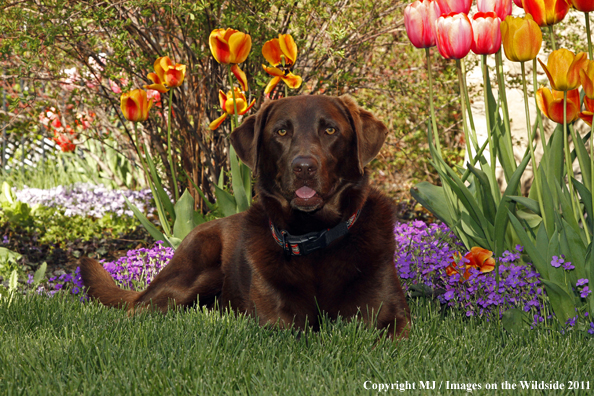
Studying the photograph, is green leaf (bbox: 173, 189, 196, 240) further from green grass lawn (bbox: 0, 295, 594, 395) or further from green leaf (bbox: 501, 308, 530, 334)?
green leaf (bbox: 501, 308, 530, 334)

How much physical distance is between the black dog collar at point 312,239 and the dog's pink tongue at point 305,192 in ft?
0.73

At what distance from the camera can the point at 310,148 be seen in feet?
9.33

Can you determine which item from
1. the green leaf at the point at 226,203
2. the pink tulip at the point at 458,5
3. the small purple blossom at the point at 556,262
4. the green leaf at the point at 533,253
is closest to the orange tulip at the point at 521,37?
the pink tulip at the point at 458,5

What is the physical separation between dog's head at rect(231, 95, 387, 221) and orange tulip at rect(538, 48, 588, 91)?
2.76 feet

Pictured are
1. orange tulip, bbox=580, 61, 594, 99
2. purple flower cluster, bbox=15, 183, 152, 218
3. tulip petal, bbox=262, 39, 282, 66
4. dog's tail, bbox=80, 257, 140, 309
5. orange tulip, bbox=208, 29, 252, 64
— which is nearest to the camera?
orange tulip, bbox=580, 61, 594, 99

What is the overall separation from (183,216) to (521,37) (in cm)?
257

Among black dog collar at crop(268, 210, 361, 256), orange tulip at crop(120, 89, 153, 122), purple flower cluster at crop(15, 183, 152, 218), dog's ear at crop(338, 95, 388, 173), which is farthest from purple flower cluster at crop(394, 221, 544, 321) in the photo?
purple flower cluster at crop(15, 183, 152, 218)

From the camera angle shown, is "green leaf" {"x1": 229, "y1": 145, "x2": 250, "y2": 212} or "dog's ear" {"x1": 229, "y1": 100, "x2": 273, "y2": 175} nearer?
"dog's ear" {"x1": 229, "y1": 100, "x2": 273, "y2": 175}

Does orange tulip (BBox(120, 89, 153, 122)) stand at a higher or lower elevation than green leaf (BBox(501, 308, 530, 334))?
higher

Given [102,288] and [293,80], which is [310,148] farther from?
[102,288]

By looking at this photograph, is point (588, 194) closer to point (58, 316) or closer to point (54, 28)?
point (58, 316)

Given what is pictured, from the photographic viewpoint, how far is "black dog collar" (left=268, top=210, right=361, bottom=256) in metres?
2.94

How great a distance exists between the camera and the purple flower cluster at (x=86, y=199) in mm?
6410

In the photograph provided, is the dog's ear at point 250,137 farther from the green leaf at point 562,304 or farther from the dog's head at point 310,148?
the green leaf at point 562,304
